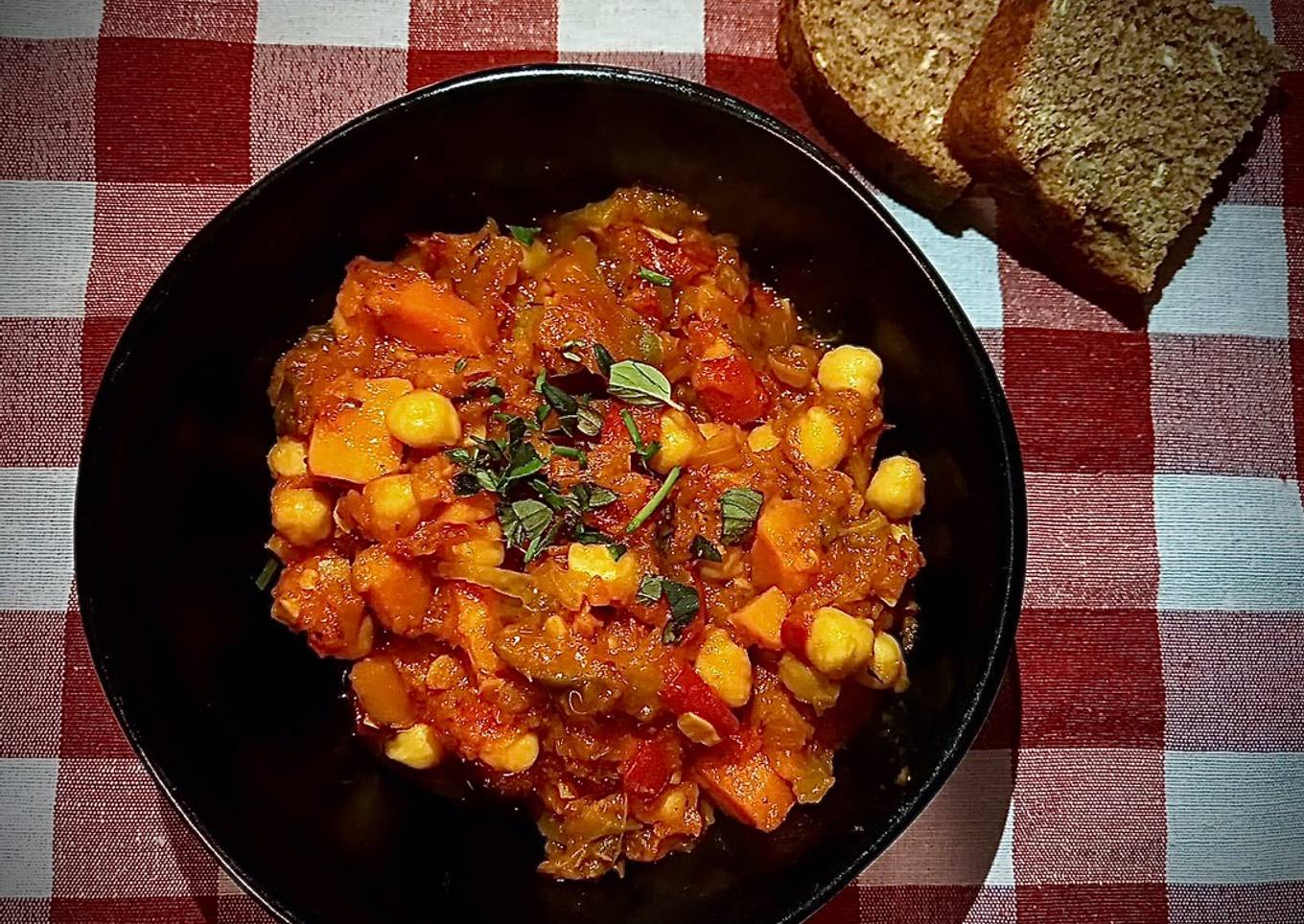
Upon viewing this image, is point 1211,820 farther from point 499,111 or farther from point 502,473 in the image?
point 499,111

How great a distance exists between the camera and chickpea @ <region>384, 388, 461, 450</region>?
2203 millimetres

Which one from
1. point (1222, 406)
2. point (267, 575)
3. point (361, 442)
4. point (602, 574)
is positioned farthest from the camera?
point (1222, 406)

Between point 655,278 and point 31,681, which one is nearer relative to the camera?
point 655,278

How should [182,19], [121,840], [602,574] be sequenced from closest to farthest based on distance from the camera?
[602,574] < [121,840] < [182,19]

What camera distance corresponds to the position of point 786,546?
222cm

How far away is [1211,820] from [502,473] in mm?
2066

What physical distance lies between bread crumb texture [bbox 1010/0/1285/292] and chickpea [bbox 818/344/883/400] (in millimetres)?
746

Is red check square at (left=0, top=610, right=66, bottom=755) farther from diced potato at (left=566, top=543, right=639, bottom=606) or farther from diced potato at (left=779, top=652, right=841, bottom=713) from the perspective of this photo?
diced potato at (left=779, top=652, right=841, bottom=713)

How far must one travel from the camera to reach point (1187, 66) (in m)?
2.90

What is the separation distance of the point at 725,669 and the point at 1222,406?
1641mm

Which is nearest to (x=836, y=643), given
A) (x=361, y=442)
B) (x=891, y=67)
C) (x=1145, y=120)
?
(x=361, y=442)

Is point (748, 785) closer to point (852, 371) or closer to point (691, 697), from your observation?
point (691, 697)

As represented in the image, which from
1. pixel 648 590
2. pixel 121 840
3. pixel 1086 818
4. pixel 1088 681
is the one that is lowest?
pixel 121 840

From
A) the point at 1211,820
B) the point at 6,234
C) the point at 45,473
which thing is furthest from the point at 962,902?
the point at 6,234
